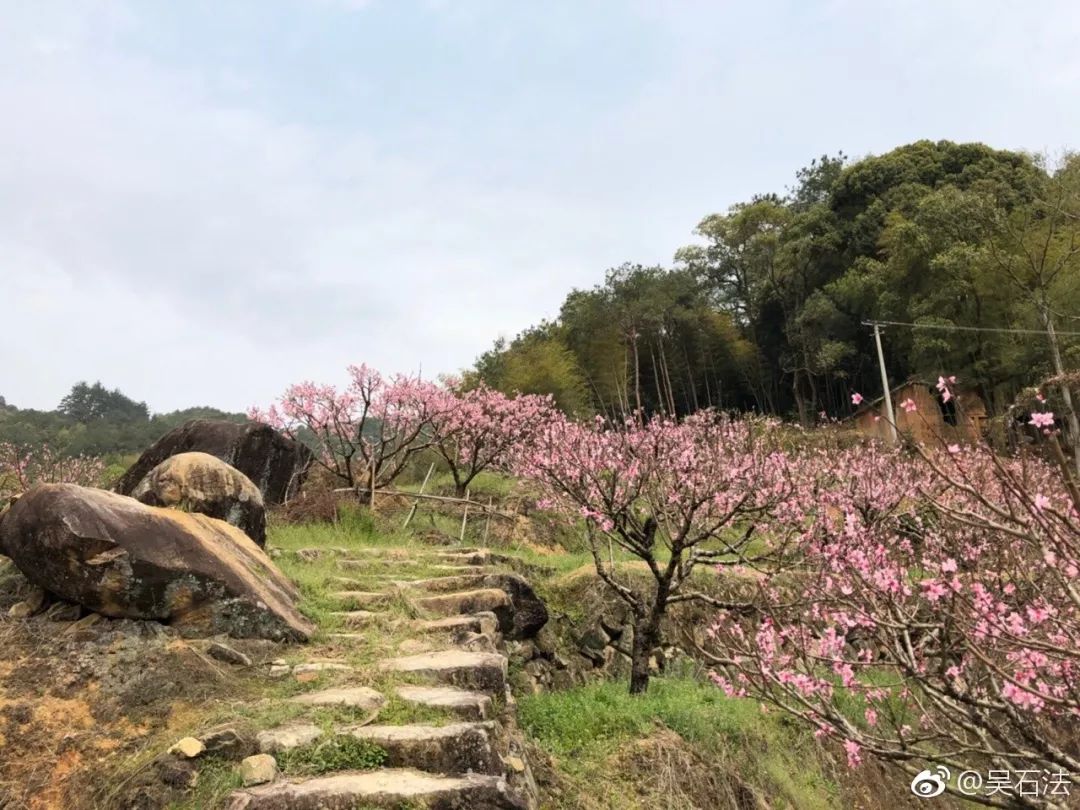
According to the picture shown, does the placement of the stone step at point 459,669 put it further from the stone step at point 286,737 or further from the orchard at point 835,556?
the orchard at point 835,556

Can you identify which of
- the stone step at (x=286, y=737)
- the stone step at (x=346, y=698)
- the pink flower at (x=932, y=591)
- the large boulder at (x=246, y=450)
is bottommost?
the stone step at (x=346, y=698)

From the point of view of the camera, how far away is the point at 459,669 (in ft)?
16.4

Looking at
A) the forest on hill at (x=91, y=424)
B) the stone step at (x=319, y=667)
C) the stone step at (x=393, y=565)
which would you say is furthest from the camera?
the forest on hill at (x=91, y=424)

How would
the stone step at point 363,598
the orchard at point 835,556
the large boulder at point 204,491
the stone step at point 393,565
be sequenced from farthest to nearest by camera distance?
the stone step at point 393,565 → the stone step at point 363,598 → the large boulder at point 204,491 → the orchard at point 835,556

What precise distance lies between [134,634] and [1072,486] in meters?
5.46

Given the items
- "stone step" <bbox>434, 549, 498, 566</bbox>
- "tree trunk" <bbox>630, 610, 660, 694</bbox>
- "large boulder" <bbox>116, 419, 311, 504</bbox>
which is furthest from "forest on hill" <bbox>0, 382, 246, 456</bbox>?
"tree trunk" <bbox>630, 610, 660, 694</bbox>

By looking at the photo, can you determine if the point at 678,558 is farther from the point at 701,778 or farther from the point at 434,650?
Result: the point at 434,650

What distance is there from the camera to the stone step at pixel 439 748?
12.2ft

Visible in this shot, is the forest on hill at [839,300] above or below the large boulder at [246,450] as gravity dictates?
above

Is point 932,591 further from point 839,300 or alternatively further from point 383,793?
point 839,300

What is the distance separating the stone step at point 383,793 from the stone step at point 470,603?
3.46 metres

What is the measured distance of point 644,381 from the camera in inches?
1359

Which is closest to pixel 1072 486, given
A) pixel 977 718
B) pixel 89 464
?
pixel 977 718

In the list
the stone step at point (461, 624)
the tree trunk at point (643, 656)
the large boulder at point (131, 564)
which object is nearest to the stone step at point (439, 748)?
the large boulder at point (131, 564)
